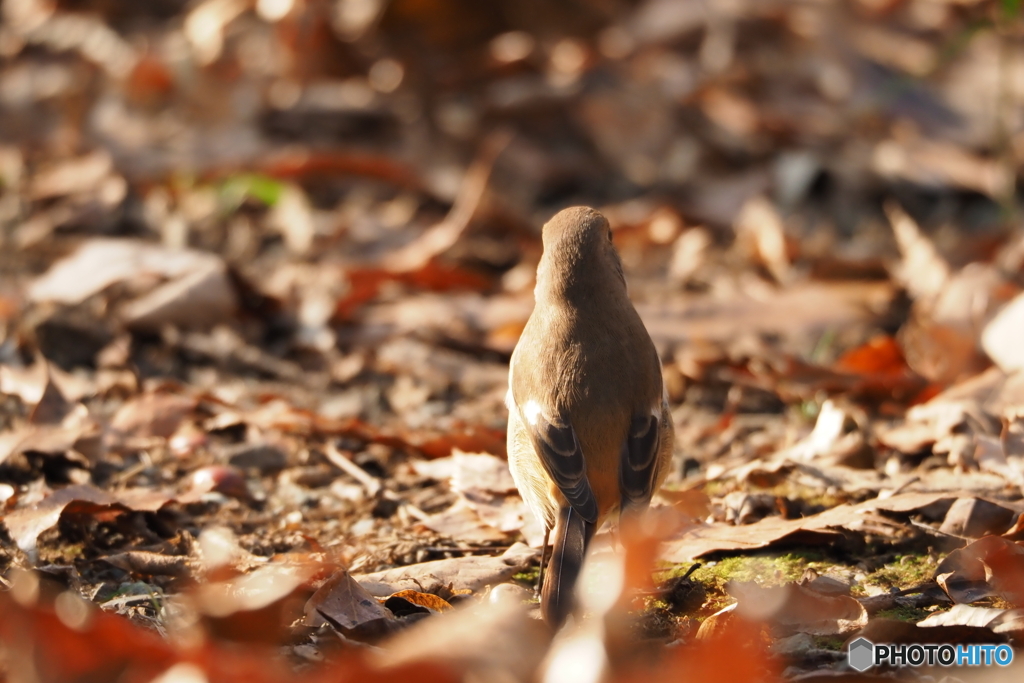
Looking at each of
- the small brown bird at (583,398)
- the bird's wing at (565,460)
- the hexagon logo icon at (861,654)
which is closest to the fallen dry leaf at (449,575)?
the small brown bird at (583,398)

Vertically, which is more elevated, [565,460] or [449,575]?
[565,460]

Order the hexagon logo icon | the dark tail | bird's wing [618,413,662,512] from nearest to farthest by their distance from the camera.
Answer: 1. the hexagon logo icon
2. the dark tail
3. bird's wing [618,413,662,512]

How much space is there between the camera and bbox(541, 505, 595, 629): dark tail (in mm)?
2703

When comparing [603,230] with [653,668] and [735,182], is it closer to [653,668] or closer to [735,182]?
[653,668]

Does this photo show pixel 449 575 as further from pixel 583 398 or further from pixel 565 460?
pixel 583 398

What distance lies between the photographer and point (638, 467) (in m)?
3.19

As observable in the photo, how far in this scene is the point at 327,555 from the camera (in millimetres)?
3164

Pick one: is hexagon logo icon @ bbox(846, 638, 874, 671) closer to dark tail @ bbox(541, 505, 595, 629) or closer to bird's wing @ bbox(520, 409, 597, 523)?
dark tail @ bbox(541, 505, 595, 629)

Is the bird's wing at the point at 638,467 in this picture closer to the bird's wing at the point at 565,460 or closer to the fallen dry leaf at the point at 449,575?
the bird's wing at the point at 565,460

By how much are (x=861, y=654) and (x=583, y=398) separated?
1050mm

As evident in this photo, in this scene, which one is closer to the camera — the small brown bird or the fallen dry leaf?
the fallen dry leaf

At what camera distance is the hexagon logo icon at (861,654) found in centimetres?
252

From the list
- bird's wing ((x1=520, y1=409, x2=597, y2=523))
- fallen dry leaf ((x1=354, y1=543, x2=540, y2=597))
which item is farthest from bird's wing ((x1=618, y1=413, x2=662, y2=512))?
fallen dry leaf ((x1=354, y1=543, x2=540, y2=597))

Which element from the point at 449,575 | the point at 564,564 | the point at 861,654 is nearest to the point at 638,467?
the point at 564,564
